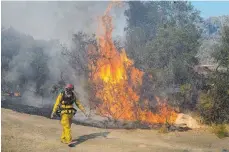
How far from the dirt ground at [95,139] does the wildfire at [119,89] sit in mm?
3798

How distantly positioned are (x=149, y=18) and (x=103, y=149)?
3767 cm

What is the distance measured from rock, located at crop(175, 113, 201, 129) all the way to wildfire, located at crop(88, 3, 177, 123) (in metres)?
0.31

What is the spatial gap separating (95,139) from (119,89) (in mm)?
8648

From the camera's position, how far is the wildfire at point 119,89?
60.6 ft

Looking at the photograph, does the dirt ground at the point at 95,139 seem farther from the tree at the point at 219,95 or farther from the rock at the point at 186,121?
the rock at the point at 186,121

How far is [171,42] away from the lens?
26.6 meters

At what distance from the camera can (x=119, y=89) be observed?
64.6 ft

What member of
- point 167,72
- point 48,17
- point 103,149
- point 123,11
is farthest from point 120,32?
point 103,149

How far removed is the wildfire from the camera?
18.5 m

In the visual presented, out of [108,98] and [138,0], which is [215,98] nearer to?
[108,98]

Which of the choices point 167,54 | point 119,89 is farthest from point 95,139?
point 167,54

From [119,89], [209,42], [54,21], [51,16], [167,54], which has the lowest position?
[119,89]

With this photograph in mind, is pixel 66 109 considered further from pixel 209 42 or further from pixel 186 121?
pixel 209 42

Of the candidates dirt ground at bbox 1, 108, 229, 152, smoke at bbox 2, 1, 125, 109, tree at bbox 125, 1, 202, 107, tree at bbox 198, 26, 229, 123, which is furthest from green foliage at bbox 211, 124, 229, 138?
smoke at bbox 2, 1, 125, 109
